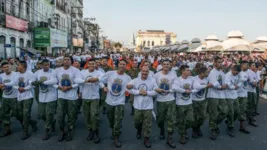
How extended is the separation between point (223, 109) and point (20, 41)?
895 inches

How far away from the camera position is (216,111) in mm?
6320

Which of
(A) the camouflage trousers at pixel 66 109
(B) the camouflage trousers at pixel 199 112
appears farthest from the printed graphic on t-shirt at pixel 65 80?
(B) the camouflage trousers at pixel 199 112

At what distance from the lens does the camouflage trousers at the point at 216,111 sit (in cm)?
629

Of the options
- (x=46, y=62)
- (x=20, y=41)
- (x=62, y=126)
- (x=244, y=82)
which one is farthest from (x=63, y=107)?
(x=20, y=41)

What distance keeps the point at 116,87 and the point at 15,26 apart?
1936 centimetres

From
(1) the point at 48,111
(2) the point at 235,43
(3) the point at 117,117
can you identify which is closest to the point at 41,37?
(2) the point at 235,43

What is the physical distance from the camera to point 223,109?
6.30 metres

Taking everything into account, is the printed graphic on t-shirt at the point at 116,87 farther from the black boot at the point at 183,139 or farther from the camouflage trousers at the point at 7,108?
the camouflage trousers at the point at 7,108

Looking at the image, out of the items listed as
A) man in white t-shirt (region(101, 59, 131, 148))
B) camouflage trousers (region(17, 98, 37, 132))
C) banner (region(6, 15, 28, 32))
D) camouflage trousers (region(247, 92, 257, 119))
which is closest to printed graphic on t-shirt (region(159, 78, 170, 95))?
man in white t-shirt (region(101, 59, 131, 148))

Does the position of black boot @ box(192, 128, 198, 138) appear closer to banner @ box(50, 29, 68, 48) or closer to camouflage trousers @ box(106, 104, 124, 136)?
camouflage trousers @ box(106, 104, 124, 136)

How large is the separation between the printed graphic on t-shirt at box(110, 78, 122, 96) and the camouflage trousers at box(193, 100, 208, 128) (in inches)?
79.5

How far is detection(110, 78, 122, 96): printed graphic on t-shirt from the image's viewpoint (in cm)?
575

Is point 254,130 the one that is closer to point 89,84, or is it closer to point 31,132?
point 89,84

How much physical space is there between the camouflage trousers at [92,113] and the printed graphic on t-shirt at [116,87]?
62 centimetres
